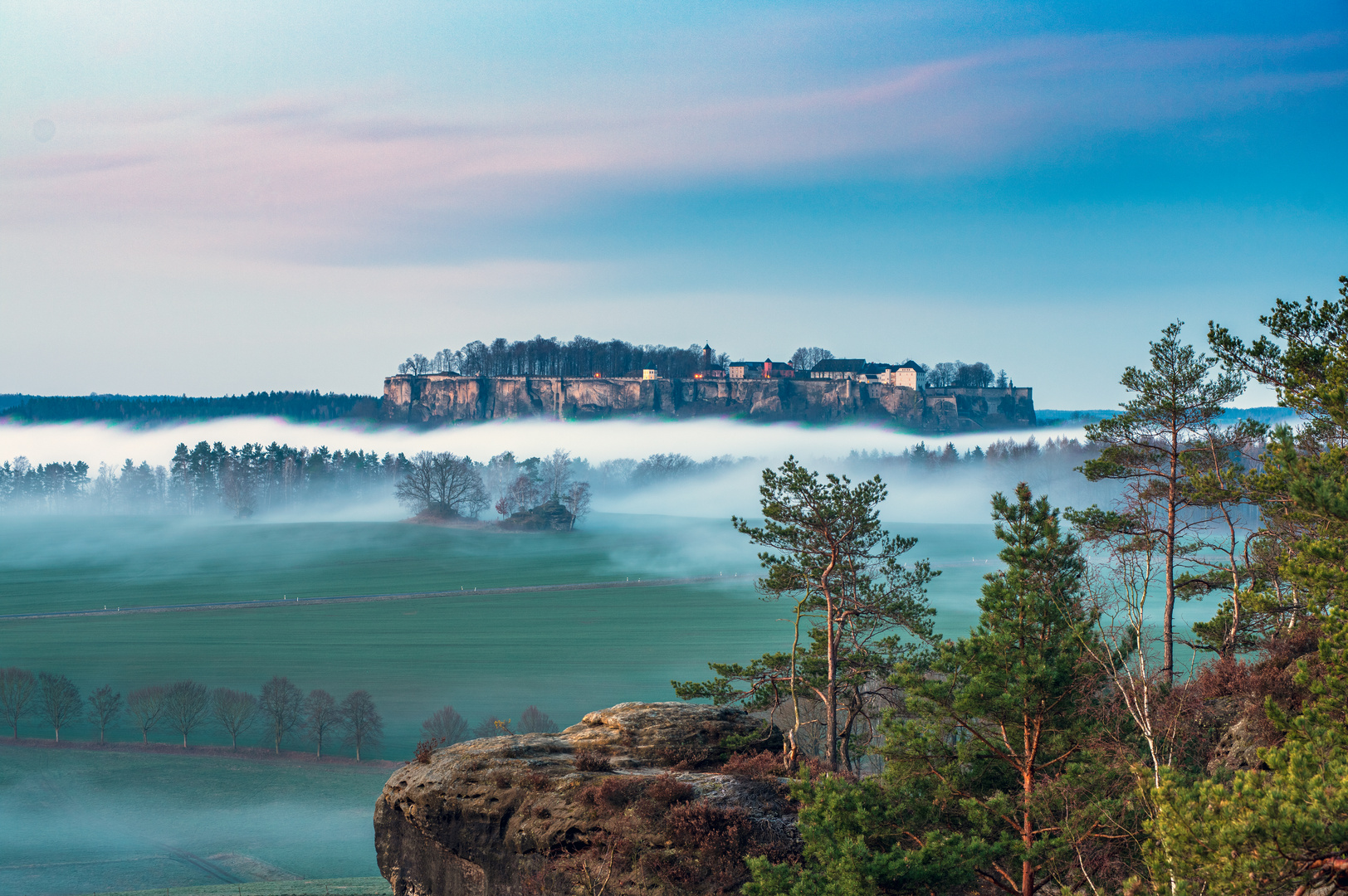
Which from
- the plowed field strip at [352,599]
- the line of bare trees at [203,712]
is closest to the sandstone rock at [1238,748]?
the line of bare trees at [203,712]

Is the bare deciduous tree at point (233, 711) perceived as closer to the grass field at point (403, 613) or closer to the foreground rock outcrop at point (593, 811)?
the grass field at point (403, 613)

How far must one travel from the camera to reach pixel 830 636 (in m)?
29.2

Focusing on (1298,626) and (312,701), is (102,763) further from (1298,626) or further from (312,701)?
(1298,626)

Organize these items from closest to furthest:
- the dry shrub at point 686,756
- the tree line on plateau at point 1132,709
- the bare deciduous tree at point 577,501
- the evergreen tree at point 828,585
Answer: the tree line on plateau at point 1132,709, the dry shrub at point 686,756, the evergreen tree at point 828,585, the bare deciduous tree at point 577,501

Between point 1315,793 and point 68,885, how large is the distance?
49.0 metres

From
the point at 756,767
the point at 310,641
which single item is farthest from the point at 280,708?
the point at 756,767

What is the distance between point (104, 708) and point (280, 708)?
43.6 ft

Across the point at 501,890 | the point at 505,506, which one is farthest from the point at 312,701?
the point at 505,506

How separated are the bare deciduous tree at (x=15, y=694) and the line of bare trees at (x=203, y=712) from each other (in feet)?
0.20

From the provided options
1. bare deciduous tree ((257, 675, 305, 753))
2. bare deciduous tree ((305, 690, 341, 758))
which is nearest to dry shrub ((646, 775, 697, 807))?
bare deciduous tree ((305, 690, 341, 758))

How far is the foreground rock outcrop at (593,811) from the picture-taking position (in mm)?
21109

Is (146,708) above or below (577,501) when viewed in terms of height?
below

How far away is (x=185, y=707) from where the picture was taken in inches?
2721

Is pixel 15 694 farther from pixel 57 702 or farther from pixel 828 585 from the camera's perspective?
pixel 828 585
